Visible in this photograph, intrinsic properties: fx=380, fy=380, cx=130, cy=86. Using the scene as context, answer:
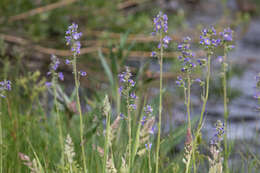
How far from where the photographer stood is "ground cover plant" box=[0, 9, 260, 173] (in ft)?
4.62

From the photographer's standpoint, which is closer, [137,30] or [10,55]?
[10,55]

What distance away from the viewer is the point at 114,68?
114 inches

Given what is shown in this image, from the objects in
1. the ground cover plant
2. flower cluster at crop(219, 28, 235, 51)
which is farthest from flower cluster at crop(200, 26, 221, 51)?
flower cluster at crop(219, 28, 235, 51)

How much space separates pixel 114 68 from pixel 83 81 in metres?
1.54

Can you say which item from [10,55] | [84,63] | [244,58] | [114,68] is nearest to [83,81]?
[84,63]

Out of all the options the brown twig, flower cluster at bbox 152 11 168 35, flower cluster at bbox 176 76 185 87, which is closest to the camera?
flower cluster at bbox 152 11 168 35

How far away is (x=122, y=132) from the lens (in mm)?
2346

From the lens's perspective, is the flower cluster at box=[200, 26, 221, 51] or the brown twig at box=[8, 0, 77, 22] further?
the brown twig at box=[8, 0, 77, 22]

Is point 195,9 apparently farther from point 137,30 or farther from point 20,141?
point 20,141

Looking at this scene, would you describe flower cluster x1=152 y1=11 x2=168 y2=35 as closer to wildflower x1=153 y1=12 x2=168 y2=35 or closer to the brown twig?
wildflower x1=153 y1=12 x2=168 y2=35

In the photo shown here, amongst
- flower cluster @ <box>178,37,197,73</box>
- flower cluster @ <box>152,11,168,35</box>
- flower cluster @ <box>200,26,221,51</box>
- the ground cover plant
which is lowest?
the ground cover plant

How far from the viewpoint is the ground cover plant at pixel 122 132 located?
1407mm

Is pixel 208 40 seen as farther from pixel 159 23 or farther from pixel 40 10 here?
pixel 40 10

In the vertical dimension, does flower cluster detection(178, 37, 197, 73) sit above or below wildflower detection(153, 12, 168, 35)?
below
